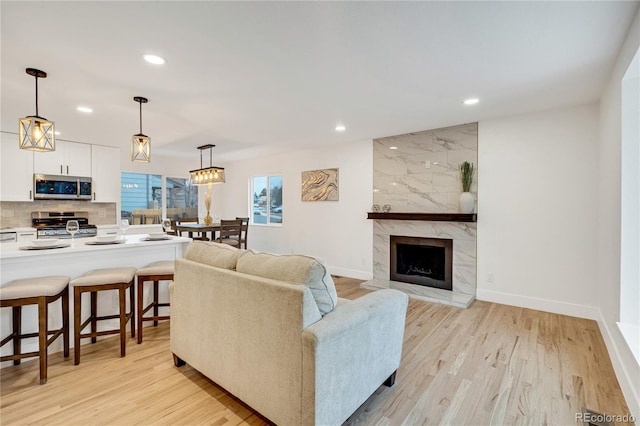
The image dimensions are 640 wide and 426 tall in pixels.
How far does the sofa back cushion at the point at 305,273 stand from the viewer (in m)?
1.57

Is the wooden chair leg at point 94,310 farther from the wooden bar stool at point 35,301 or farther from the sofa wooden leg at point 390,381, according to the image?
the sofa wooden leg at point 390,381

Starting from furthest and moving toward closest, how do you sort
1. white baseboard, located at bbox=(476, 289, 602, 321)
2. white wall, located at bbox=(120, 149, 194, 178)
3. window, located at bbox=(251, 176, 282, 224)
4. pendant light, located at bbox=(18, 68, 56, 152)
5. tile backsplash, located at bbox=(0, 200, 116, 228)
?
window, located at bbox=(251, 176, 282, 224)
white wall, located at bbox=(120, 149, 194, 178)
tile backsplash, located at bbox=(0, 200, 116, 228)
white baseboard, located at bbox=(476, 289, 602, 321)
pendant light, located at bbox=(18, 68, 56, 152)

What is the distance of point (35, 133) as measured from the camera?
2361 mm

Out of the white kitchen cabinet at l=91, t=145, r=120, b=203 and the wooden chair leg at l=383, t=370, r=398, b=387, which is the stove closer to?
the white kitchen cabinet at l=91, t=145, r=120, b=203

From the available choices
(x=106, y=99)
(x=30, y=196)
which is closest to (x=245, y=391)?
(x=106, y=99)

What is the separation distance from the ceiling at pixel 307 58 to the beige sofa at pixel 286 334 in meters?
1.45

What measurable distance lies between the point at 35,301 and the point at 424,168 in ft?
14.5

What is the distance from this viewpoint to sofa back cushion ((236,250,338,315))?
157 centimetres

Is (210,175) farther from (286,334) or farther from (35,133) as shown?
(286,334)

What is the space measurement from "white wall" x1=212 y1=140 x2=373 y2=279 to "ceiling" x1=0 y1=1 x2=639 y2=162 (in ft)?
4.78

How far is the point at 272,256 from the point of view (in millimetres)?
1797

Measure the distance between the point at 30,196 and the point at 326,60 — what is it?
17.7ft

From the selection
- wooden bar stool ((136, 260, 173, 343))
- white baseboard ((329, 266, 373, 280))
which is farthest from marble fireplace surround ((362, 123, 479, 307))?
wooden bar stool ((136, 260, 173, 343))

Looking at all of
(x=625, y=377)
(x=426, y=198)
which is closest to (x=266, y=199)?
(x=426, y=198)
